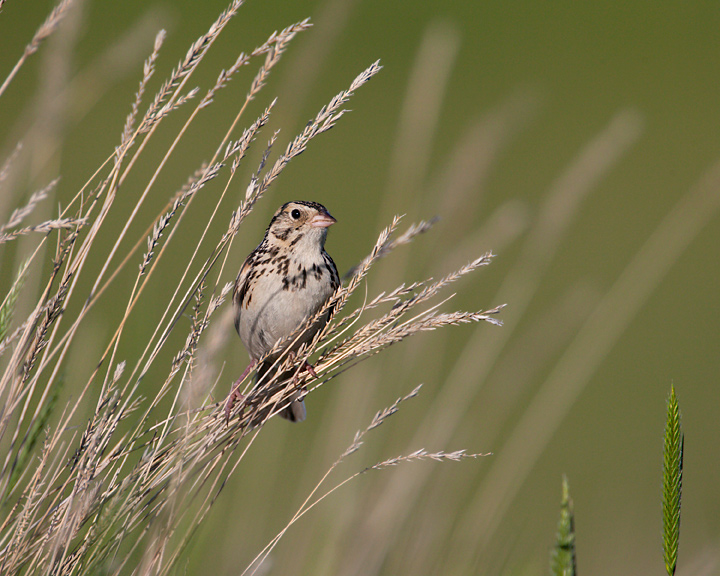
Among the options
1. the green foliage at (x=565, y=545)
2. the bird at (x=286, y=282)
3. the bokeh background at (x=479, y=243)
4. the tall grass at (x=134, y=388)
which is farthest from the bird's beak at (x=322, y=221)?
the green foliage at (x=565, y=545)

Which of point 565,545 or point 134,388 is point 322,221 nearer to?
point 134,388

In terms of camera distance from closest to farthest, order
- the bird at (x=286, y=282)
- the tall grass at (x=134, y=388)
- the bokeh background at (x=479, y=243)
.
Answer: the tall grass at (x=134, y=388), the bokeh background at (x=479, y=243), the bird at (x=286, y=282)

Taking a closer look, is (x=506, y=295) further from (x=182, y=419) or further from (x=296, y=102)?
(x=182, y=419)

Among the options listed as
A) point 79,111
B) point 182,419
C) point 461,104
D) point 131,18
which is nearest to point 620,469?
point 182,419

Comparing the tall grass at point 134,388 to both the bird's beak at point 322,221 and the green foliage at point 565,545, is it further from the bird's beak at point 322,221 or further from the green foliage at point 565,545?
the bird's beak at point 322,221

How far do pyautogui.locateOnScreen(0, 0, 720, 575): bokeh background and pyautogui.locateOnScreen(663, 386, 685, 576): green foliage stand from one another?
0.72 metres

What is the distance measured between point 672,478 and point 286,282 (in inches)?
81.0

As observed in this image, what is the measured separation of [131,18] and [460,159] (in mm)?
12342

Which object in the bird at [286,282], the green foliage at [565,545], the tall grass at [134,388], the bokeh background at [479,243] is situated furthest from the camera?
the bird at [286,282]

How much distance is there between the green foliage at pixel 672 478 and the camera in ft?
4.80

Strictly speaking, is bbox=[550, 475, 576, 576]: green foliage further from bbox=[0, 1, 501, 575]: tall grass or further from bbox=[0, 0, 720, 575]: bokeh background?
bbox=[0, 0, 720, 575]: bokeh background

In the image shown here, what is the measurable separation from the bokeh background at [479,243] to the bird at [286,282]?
5.4 inches

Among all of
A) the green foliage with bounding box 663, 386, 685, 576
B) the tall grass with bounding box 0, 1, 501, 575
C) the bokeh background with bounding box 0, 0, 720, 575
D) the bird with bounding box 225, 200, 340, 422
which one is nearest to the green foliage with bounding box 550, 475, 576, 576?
the green foliage with bounding box 663, 386, 685, 576

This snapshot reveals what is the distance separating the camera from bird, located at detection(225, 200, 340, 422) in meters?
3.28
